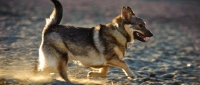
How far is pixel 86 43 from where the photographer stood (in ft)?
23.7

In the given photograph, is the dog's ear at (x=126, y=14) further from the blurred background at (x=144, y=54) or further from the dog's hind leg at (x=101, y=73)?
the blurred background at (x=144, y=54)

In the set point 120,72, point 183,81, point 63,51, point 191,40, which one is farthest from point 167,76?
point 191,40

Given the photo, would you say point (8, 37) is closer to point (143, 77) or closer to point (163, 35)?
point (143, 77)

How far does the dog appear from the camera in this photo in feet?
23.3

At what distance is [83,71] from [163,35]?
8309 millimetres

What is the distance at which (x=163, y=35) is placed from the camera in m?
16.5

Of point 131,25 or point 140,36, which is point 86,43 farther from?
point 140,36

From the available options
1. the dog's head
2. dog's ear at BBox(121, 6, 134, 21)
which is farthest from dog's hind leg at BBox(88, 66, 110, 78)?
dog's ear at BBox(121, 6, 134, 21)

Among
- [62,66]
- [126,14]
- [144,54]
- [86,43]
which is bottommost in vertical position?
[62,66]

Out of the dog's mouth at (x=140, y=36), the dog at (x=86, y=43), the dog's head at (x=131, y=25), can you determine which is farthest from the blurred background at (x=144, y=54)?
the dog's head at (x=131, y=25)

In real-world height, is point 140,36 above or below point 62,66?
above

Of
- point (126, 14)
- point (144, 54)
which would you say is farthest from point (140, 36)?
point (144, 54)

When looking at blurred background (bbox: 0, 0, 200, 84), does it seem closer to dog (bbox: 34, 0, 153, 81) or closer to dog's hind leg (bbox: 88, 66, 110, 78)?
dog's hind leg (bbox: 88, 66, 110, 78)

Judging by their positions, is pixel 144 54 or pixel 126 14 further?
pixel 144 54
